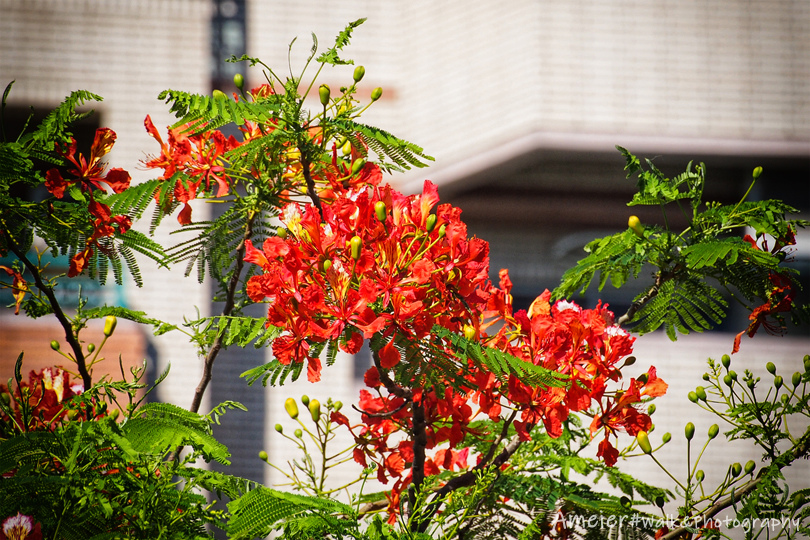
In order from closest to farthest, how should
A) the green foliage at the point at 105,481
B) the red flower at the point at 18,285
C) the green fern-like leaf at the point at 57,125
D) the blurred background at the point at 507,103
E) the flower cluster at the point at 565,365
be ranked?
the green foliage at the point at 105,481 < the flower cluster at the point at 565,365 < the green fern-like leaf at the point at 57,125 < the red flower at the point at 18,285 < the blurred background at the point at 507,103

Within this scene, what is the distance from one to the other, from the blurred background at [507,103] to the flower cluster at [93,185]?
241 cm

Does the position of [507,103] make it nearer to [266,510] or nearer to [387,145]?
[387,145]

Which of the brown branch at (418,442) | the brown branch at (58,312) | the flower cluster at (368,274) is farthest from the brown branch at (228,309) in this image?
the brown branch at (418,442)

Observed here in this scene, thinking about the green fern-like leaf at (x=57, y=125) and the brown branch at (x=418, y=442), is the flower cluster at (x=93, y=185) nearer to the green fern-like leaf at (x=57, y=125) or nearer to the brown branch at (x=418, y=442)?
the green fern-like leaf at (x=57, y=125)

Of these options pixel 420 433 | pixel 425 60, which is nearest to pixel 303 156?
pixel 420 433

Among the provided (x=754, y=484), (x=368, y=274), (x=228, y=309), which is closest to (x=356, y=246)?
(x=368, y=274)

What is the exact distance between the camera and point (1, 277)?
3.33m

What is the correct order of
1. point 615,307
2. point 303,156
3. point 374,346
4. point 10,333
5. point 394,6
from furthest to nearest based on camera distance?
point 394,6, point 615,307, point 10,333, point 303,156, point 374,346

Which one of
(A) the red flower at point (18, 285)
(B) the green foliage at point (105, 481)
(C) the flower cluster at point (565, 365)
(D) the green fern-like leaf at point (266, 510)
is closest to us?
(B) the green foliage at point (105, 481)

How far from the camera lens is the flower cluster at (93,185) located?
4.27ft

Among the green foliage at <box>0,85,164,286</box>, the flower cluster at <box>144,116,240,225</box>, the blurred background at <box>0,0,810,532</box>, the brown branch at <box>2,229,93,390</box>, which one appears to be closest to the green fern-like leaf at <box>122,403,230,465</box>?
the brown branch at <box>2,229,93,390</box>

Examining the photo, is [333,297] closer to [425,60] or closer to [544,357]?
[544,357]

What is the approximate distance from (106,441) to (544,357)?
0.67 metres

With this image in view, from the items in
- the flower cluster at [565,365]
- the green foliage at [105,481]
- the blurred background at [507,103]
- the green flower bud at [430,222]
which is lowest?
the green foliage at [105,481]
